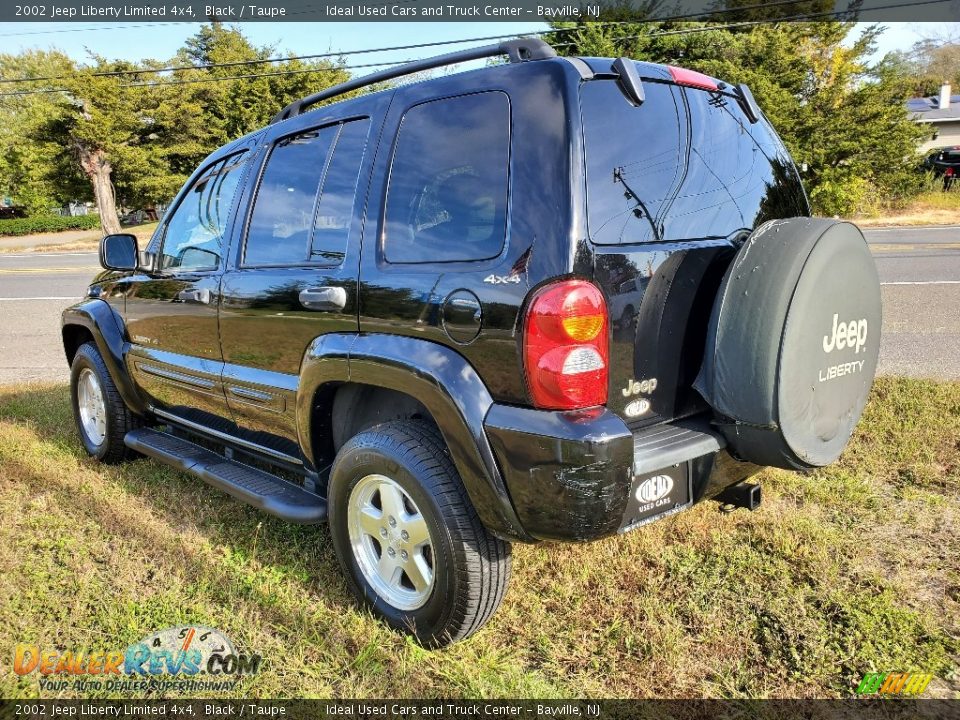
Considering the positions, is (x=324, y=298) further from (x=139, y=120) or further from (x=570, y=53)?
(x=139, y=120)

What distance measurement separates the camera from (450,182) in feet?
7.59

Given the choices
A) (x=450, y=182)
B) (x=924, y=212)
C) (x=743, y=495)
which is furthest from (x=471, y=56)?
(x=924, y=212)

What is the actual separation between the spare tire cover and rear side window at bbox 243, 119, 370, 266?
4.81 ft

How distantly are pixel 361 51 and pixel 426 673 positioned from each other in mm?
18788

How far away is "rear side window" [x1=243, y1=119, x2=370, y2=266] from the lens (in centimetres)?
269

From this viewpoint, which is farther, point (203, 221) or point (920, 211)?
point (920, 211)

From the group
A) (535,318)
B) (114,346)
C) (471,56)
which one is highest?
(471,56)

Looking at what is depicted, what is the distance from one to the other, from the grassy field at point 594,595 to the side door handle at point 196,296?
1119 millimetres

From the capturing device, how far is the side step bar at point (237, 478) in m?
2.80

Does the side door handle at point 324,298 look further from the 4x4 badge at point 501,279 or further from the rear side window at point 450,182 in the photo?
the 4x4 badge at point 501,279

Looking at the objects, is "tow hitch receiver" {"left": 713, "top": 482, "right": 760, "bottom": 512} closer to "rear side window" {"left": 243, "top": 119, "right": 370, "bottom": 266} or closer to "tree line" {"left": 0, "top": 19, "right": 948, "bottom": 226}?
"rear side window" {"left": 243, "top": 119, "right": 370, "bottom": 266}

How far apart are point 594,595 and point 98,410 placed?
3.56 metres

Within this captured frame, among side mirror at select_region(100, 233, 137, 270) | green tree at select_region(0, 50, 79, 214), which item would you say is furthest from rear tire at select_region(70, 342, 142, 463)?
green tree at select_region(0, 50, 79, 214)

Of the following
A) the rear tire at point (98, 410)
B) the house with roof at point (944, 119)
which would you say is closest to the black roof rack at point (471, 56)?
the rear tire at point (98, 410)
